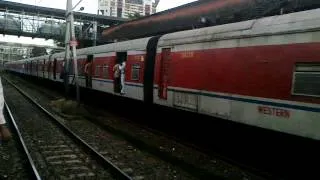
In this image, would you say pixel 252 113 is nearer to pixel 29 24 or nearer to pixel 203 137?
pixel 203 137

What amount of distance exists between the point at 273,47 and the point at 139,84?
740 cm

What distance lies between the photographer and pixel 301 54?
811cm

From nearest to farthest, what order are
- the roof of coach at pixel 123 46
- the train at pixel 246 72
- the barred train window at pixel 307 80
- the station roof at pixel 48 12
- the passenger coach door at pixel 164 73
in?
1. the barred train window at pixel 307 80
2. the train at pixel 246 72
3. the passenger coach door at pixel 164 73
4. the roof of coach at pixel 123 46
5. the station roof at pixel 48 12

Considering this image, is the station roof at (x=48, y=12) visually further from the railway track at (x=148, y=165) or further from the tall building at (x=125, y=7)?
the railway track at (x=148, y=165)

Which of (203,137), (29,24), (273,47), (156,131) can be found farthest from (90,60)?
(29,24)

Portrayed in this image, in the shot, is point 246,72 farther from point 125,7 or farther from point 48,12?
point 125,7

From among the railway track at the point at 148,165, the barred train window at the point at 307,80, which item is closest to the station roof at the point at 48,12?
the railway track at the point at 148,165

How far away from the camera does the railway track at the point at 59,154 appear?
8977mm

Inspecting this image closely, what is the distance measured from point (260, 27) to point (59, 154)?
5.22 metres

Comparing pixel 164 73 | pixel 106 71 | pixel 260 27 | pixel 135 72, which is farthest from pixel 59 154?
pixel 106 71

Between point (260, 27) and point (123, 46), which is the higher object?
point (260, 27)

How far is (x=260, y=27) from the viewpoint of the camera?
30.7 ft

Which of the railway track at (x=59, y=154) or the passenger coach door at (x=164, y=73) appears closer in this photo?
the railway track at (x=59, y=154)

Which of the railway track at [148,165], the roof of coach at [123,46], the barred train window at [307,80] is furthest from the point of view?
the roof of coach at [123,46]
